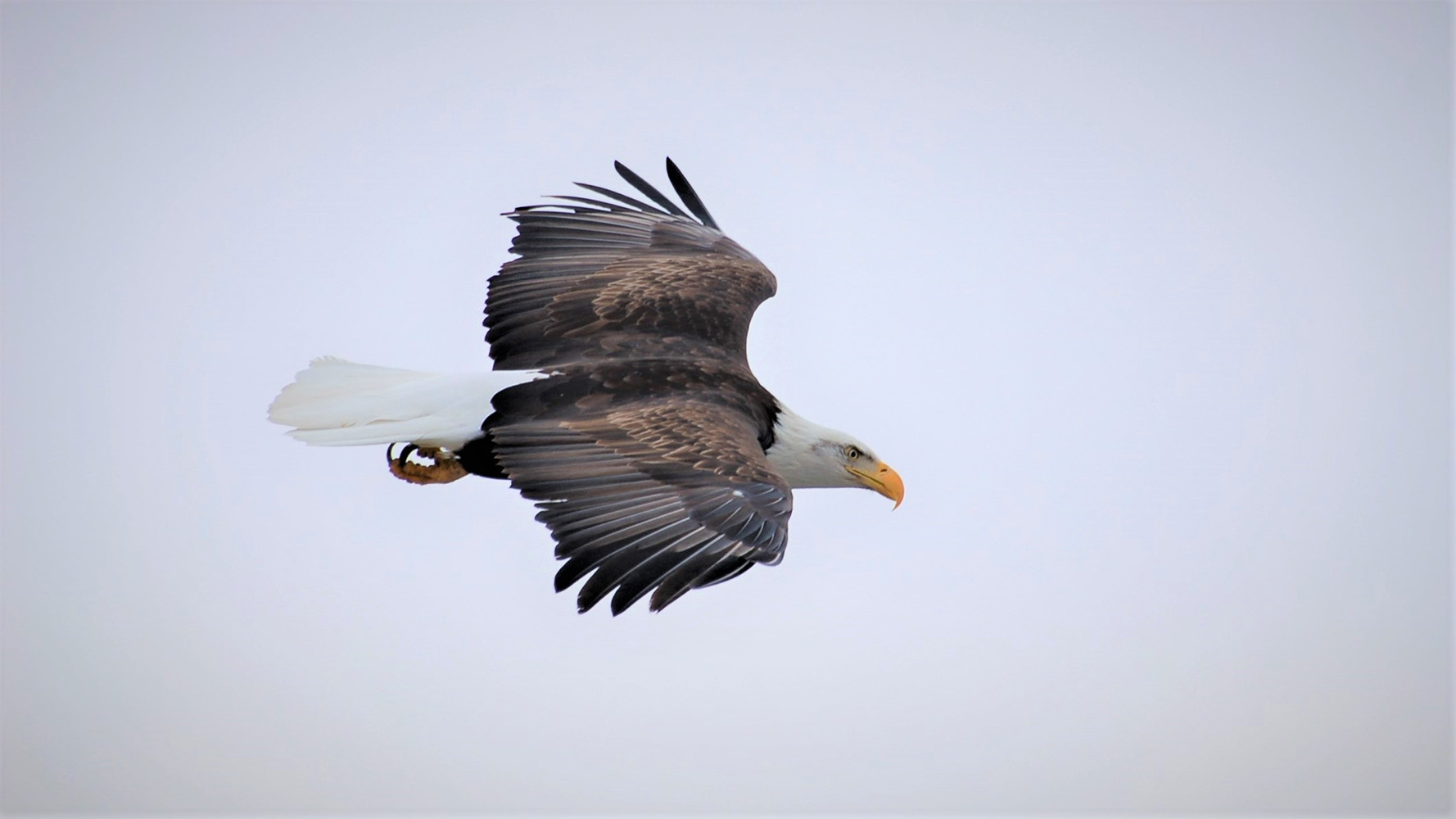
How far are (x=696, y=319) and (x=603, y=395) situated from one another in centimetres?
118

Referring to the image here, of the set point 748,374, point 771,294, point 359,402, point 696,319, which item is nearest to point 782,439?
point 748,374

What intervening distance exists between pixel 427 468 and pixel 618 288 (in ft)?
4.72

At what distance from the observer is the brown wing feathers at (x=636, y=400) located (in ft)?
17.3

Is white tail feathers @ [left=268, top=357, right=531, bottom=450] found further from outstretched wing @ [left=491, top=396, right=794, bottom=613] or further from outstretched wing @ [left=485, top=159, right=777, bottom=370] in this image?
outstretched wing @ [left=485, top=159, right=777, bottom=370]

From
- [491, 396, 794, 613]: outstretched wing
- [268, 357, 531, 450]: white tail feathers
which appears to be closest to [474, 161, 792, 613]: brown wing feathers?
[491, 396, 794, 613]: outstretched wing

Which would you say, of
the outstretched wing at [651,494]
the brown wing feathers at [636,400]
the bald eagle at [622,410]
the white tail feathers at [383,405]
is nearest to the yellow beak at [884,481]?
the bald eagle at [622,410]

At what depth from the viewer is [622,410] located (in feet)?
20.4

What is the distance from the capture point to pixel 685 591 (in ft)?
16.9

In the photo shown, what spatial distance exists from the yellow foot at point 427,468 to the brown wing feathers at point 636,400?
0.25 metres

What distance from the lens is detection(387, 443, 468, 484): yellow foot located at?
677 cm

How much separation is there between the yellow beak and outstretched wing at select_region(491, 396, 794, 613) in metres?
0.83

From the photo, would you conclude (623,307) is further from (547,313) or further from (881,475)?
(881,475)

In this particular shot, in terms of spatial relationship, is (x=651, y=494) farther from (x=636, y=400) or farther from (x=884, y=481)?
(x=884, y=481)

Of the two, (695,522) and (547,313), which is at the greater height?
(547,313)
